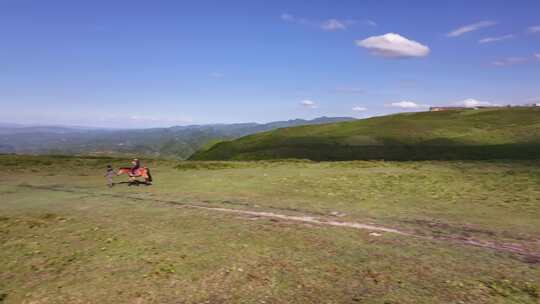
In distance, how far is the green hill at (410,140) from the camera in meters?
68.2

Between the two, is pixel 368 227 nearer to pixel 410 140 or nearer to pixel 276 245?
pixel 276 245

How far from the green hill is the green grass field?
4137 cm

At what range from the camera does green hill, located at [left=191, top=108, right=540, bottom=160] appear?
68181mm

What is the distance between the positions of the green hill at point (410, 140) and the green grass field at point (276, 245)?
4137 cm

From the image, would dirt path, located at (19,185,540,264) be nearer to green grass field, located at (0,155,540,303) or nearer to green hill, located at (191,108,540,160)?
green grass field, located at (0,155,540,303)

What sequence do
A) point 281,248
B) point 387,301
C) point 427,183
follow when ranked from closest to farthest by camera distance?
point 387,301 → point 281,248 → point 427,183

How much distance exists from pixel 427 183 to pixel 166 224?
1950 centimetres

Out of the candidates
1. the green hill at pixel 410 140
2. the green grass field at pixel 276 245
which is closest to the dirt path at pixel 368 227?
the green grass field at pixel 276 245

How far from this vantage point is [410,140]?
85.1m

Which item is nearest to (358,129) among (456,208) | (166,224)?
(456,208)

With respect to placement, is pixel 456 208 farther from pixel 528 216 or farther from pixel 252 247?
pixel 252 247

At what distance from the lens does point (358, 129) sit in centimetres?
10844

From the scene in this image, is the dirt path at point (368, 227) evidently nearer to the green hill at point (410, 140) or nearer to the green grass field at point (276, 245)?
the green grass field at point (276, 245)

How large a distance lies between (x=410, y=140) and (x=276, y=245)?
76.0 metres
